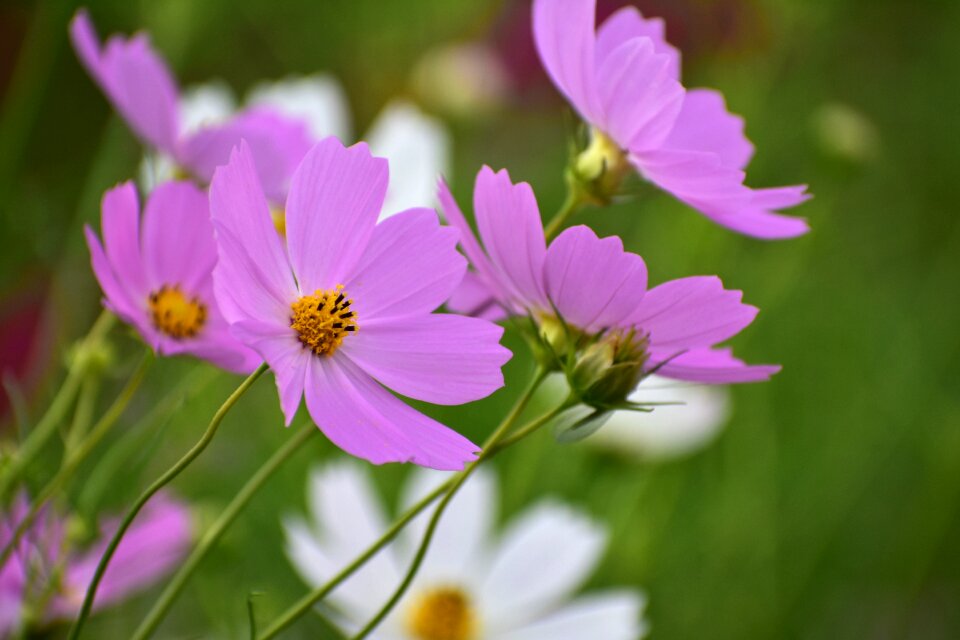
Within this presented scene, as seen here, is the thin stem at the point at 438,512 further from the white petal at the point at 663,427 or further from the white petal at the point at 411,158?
the white petal at the point at 663,427

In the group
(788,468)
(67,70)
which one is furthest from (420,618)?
(67,70)

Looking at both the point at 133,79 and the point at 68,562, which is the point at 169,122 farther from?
the point at 68,562

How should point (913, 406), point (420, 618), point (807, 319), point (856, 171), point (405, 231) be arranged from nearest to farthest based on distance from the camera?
point (405, 231)
point (420, 618)
point (856, 171)
point (913, 406)
point (807, 319)

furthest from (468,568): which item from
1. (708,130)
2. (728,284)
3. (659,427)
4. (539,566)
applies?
(728,284)

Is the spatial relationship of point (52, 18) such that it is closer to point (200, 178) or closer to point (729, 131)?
point (200, 178)

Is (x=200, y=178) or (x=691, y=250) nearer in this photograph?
(x=200, y=178)

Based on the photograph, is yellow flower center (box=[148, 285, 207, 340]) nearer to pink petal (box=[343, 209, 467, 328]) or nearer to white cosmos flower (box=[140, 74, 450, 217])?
pink petal (box=[343, 209, 467, 328])

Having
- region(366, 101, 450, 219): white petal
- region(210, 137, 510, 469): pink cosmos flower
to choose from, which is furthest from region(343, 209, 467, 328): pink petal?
region(366, 101, 450, 219): white petal
